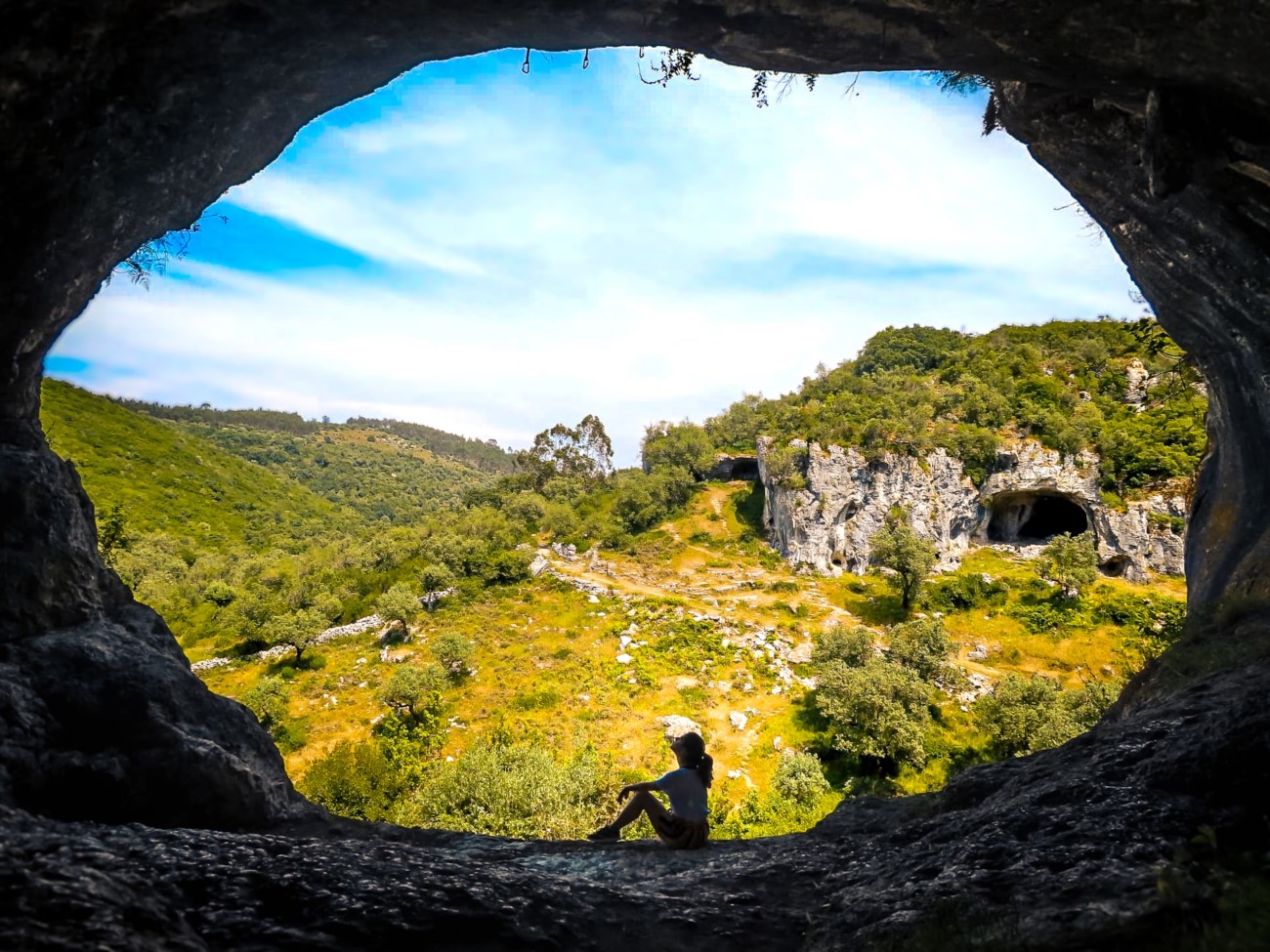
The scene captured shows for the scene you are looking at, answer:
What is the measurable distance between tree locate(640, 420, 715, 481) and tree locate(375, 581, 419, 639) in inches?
1538

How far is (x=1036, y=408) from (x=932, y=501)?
13847mm

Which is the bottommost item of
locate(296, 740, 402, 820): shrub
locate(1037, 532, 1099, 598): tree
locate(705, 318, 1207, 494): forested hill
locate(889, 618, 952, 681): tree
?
locate(296, 740, 402, 820): shrub

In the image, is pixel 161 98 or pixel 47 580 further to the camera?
pixel 47 580

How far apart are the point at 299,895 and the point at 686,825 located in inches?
181

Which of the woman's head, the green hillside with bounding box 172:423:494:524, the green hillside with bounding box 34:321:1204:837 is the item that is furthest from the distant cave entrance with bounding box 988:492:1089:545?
the green hillside with bounding box 172:423:494:524

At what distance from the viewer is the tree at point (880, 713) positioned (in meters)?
22.5

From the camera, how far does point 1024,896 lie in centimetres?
387

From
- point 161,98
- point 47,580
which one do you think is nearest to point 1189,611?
point 161,98

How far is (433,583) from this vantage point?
46.0 metres

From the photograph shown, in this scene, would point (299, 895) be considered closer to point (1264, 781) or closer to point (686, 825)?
point (686, 825)

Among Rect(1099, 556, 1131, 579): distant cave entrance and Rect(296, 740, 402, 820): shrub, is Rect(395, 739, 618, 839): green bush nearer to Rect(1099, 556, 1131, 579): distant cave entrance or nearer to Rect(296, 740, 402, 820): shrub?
Rect(296, 740, 402, 820): shrub

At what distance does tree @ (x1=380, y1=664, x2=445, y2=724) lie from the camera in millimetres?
28484

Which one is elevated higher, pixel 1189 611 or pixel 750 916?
pixel 1189 611

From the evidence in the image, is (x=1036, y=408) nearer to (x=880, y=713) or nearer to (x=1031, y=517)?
(x=1031, y=517)
